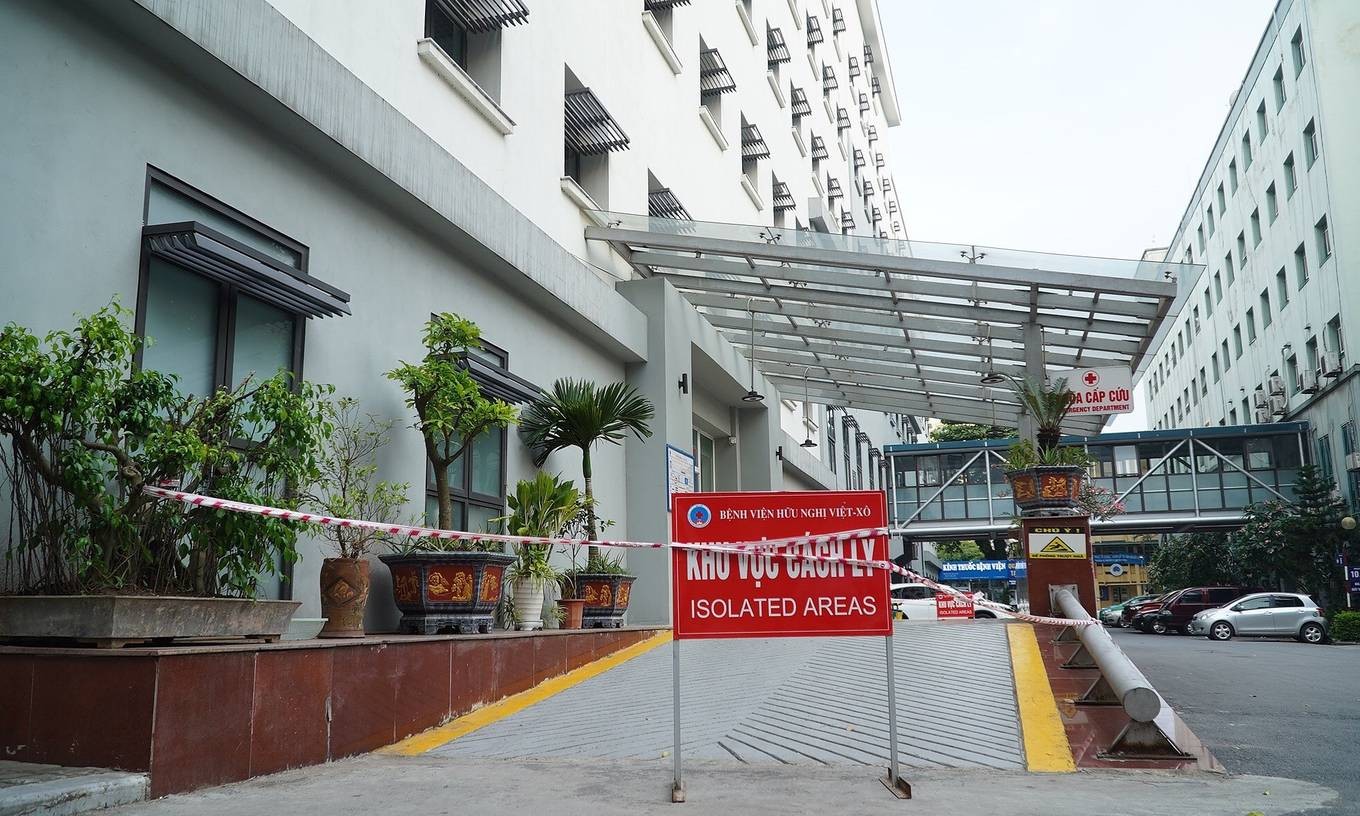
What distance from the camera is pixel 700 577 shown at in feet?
17.6

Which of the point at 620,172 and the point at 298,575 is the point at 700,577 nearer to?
the point at 298,575

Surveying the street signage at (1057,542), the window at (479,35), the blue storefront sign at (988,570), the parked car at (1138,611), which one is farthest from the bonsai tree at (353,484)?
the blue storefront sign at (988,570)

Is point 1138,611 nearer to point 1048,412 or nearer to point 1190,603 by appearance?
point 1190,603

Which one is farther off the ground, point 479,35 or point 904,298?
point 479,35

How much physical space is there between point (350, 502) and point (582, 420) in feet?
10.8

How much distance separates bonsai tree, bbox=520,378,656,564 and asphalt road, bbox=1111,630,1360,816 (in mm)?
5793

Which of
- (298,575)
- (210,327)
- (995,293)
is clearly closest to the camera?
(210,327)

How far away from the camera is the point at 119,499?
5.26 m

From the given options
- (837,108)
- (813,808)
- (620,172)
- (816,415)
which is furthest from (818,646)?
(837,108)

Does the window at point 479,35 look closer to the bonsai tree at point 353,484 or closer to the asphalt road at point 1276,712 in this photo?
the bonsai tree at point 353,484

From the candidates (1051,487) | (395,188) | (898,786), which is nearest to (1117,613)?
(1051,487)

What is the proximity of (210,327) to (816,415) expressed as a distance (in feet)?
80.8

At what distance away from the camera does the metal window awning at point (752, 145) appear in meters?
23.0

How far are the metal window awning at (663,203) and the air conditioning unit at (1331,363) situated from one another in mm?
23064
